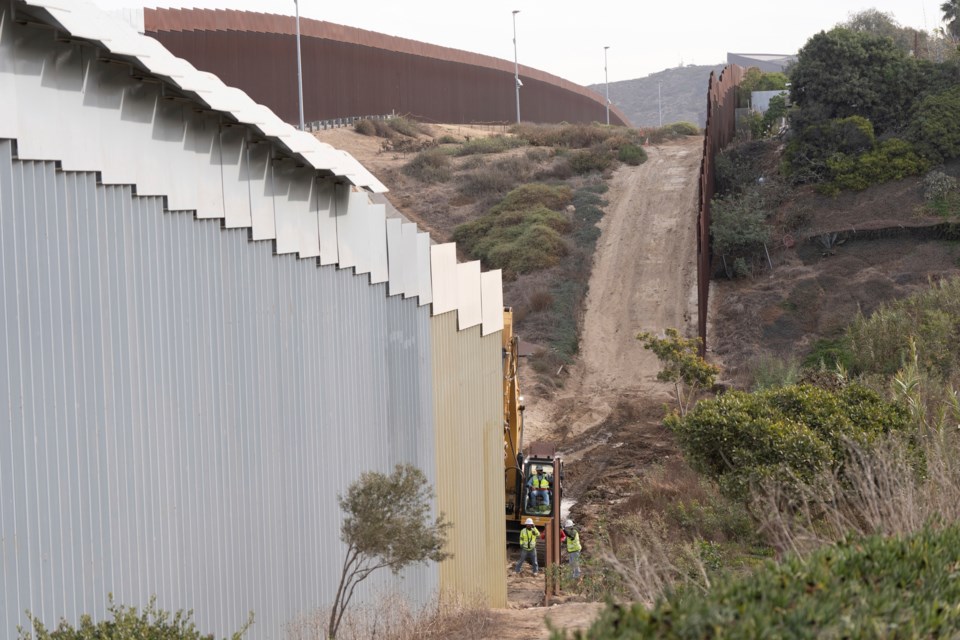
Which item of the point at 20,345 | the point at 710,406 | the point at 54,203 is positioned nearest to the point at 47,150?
the point at 54,203

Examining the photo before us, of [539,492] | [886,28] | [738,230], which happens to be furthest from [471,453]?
[886,28]

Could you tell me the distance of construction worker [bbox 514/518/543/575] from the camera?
1817cm

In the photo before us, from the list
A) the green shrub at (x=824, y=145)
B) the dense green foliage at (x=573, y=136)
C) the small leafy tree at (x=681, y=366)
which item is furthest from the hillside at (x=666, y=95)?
the small leafy tree at (x=681, y=366)

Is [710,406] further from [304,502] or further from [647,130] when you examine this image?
[647,130]

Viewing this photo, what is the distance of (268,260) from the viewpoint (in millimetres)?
10281

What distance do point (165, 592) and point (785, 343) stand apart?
2481 cm

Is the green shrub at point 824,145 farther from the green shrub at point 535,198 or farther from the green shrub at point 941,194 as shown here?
the green shrub at point 535,198

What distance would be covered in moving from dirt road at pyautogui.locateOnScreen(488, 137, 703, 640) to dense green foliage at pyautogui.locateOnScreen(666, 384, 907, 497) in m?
4.89

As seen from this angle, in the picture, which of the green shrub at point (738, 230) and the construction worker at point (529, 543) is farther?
the green shrub at point (738, 230)

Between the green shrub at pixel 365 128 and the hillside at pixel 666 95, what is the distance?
106 meters

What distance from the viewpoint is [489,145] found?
51.2 metres

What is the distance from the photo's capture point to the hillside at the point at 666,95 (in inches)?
6329

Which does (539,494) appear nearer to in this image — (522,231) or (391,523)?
(391,523)

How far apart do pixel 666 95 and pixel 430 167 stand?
431ft
